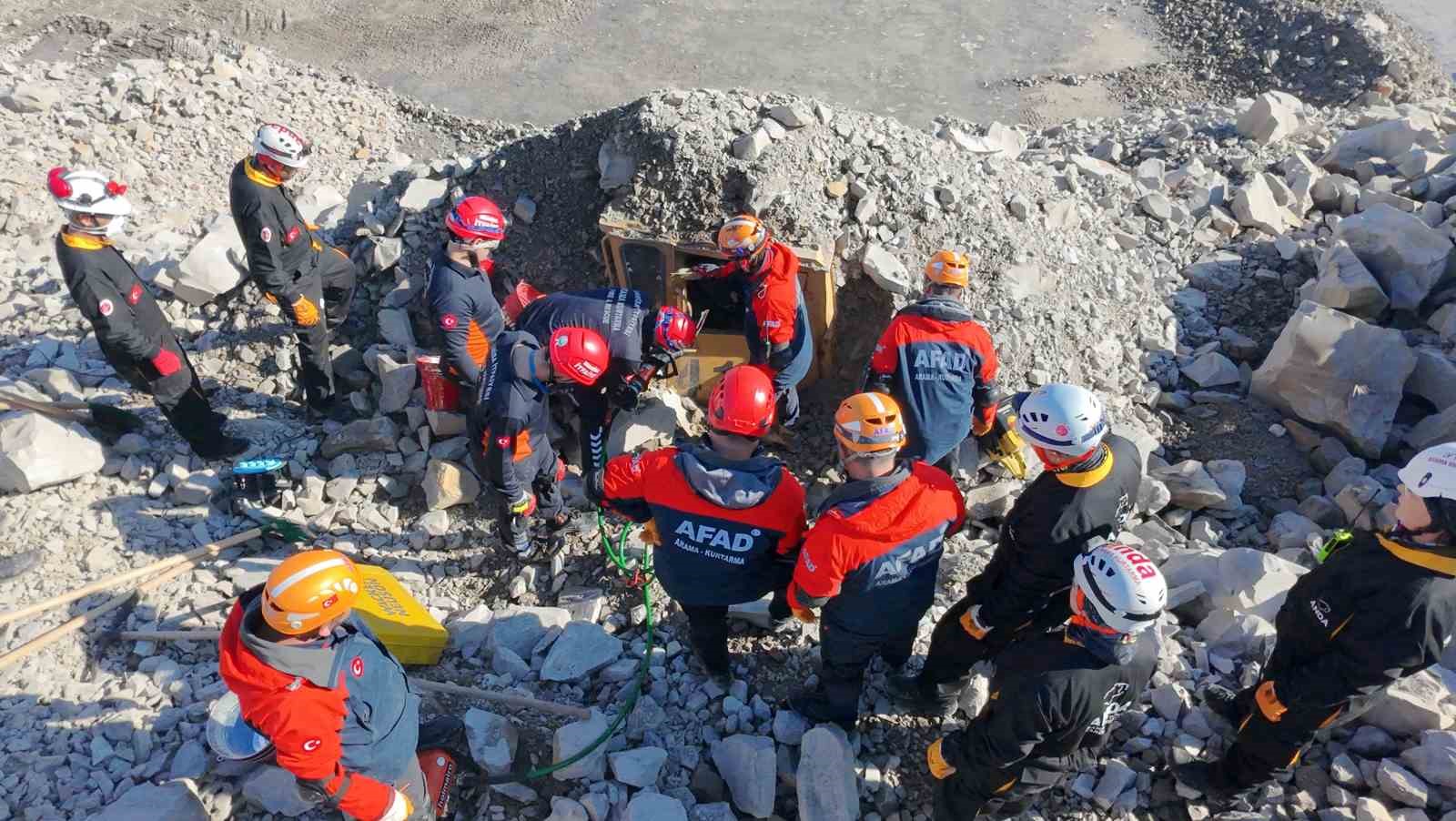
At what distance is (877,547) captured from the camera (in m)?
3.66

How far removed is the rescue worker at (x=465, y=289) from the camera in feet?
18.3

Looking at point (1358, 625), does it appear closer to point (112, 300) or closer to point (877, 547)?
point (877, 547)

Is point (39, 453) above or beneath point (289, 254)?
beneath

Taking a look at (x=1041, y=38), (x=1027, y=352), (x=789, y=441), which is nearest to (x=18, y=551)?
(x=789, y=441)

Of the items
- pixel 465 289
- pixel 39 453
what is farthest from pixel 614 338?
pixel 39 453

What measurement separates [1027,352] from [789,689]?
3.43 m

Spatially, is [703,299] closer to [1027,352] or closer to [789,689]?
[1027,352]

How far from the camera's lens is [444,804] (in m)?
4.12

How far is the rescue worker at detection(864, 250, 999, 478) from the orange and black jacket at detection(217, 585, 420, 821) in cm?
320

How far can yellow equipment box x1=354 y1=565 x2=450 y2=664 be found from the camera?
15.7ft

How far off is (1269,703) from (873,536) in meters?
1.94

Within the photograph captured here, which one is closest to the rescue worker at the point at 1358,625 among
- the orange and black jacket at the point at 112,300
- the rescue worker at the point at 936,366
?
the rescue worker at the point at 936,366

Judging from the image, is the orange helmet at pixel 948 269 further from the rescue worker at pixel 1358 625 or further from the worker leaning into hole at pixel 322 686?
the worker leaning into hole at pixel 322 686

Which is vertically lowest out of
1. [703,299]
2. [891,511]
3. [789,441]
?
[789,441]
